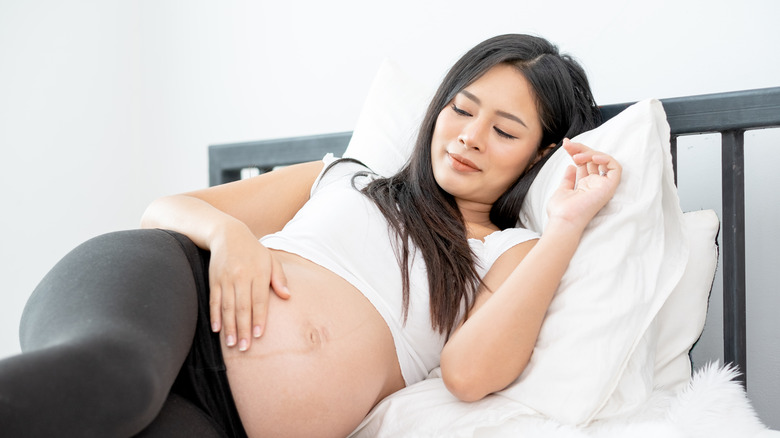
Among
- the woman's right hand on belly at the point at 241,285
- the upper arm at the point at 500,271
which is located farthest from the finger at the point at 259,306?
the upper arm at the point at 500,271

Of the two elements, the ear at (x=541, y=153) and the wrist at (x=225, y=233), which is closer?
the wrist at (x=225, y=233)

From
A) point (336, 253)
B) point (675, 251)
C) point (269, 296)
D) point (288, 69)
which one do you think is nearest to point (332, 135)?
point (288, 69)

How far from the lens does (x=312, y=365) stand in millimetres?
938

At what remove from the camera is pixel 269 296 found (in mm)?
980

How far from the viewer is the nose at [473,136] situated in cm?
119

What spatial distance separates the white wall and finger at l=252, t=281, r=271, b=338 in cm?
92

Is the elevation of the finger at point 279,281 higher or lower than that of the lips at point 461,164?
lower

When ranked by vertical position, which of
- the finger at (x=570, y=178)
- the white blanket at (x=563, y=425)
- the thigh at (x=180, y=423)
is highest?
the finger at (x=570, y=178)

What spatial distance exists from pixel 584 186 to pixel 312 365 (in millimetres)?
505

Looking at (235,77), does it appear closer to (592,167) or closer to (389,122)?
(389,122)

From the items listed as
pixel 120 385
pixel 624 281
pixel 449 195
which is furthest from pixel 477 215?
pixel 120 385

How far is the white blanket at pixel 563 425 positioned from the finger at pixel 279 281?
0.74 feet

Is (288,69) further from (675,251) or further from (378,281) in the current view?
(675,251)

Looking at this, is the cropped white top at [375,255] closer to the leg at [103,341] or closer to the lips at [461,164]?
the lips at [461,164]
